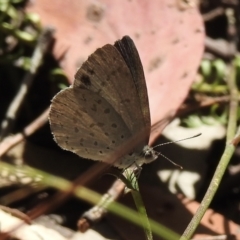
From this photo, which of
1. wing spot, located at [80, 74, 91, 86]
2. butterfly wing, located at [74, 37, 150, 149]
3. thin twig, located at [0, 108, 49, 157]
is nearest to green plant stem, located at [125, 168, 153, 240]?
butterfly wing, located at [74, 37, 150, 149]

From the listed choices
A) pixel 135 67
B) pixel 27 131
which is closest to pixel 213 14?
pixel 27 131

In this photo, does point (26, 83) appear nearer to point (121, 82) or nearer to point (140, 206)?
point (121, 82)

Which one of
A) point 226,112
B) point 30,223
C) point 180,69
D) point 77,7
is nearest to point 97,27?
point 77,7

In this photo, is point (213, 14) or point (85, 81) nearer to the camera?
point (85, 81)

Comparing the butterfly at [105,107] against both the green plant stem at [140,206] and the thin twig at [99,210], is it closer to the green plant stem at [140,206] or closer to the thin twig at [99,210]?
the green plant stem at [140,206]

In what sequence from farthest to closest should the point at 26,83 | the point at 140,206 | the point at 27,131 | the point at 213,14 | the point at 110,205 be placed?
the point at 213,14 < the point at 26,83 < the point at 27,131 < the point at 110,205 < the point at 140,206

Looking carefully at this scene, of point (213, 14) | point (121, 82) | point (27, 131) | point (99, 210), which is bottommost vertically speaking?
point (99, 210)
